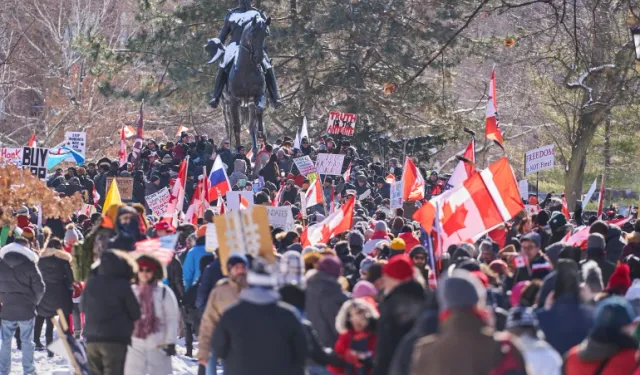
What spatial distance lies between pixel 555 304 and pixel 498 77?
47.7 meters

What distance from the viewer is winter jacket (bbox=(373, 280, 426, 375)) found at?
8336 millimetres

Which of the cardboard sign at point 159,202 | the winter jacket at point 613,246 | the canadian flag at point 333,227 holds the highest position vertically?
the cardboard sign at point 159,202

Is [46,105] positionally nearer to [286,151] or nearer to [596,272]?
[286,151]

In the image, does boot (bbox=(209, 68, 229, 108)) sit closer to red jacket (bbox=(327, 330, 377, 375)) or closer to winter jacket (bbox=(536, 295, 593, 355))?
red jacket (bbox=(327, 330, 377, 375))

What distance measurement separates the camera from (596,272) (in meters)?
9.62

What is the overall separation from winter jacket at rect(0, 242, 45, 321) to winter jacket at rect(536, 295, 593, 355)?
21.3 feet

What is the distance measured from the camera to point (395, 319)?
8.39m

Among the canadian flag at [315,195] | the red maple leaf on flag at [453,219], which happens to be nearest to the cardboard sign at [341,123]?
the canadian flag at [315,195]

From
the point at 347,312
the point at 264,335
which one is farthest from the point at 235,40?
the point at 264,335

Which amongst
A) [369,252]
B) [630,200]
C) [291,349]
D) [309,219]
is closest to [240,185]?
[309,219]

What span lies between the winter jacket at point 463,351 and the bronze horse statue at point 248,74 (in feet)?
68.2

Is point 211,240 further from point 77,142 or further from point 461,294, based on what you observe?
point 77,142

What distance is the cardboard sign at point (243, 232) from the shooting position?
431 inches

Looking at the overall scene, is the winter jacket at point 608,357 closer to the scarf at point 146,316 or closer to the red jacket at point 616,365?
the red jacket at point 616,365
